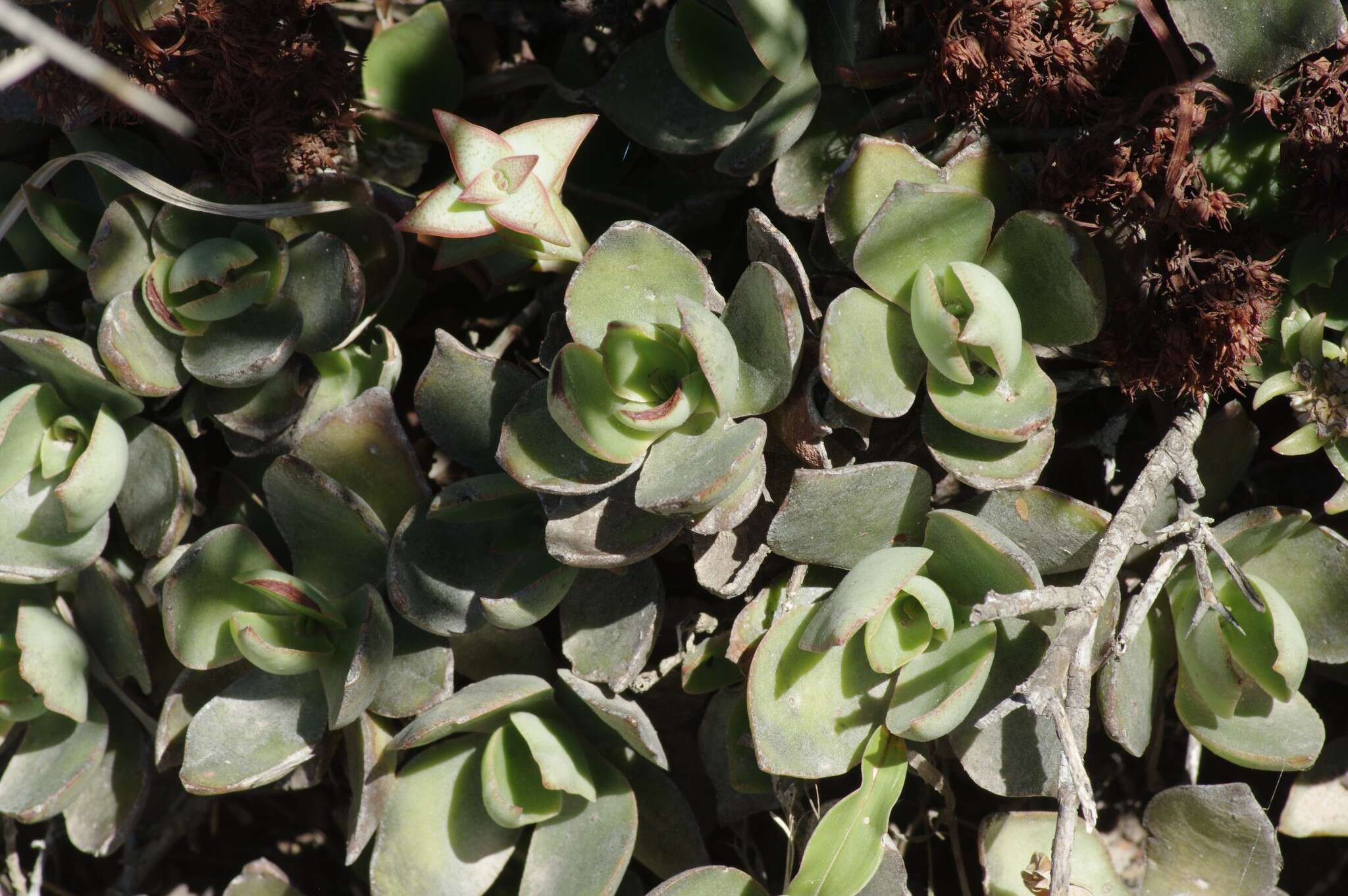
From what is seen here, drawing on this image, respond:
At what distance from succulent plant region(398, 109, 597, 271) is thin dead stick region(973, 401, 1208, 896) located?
0.54 metres

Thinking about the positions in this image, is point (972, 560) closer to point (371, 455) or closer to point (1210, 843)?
point (1210, 843)

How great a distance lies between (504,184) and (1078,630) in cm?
64

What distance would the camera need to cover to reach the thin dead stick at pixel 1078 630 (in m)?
0.81

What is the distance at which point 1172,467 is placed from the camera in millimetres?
1027

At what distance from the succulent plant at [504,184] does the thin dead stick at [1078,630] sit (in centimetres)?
54

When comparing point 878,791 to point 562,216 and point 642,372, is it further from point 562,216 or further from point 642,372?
point 562,216

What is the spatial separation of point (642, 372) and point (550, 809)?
453mm

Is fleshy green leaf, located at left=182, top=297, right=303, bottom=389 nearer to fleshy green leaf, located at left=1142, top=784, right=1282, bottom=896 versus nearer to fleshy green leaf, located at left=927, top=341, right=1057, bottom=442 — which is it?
fleshy green leaf, located at left=927, top=341, right=1057, bottom=442

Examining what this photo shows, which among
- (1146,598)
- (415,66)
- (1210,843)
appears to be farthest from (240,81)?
(1210,843)

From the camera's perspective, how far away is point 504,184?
102 centimetres

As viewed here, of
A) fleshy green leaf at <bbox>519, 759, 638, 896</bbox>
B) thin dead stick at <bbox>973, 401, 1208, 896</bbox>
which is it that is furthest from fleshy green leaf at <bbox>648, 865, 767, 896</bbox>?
thin dead stick at <bbox>973, 401, 1208, 896</bbox>

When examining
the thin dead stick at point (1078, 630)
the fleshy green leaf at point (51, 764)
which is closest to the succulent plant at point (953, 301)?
the thin dead stick at point (1078, 630)

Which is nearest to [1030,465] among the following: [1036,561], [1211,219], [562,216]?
[1036,561]

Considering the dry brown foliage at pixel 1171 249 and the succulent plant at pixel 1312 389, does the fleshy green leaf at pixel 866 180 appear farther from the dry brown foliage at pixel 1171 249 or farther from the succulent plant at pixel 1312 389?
the succulent plant at pixel 1312 389
